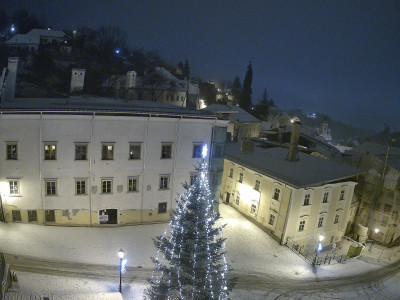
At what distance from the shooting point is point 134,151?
24.0 meters

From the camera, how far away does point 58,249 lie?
20.4 meters

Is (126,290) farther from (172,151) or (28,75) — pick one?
(28,75)

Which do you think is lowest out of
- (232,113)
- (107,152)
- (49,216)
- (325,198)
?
(49,216)

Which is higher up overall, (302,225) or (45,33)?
(45,33)

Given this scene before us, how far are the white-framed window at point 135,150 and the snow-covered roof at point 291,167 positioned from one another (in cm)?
1199

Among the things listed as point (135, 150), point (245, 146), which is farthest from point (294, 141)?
point (135, 150)

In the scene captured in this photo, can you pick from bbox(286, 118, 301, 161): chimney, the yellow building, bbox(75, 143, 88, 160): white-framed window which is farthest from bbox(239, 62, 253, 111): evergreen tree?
bbox(75, 143, 88, 160): white-framed window

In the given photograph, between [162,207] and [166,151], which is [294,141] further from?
[162,207]

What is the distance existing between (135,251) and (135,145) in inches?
320

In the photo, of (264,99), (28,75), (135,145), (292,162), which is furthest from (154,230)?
(264,99)

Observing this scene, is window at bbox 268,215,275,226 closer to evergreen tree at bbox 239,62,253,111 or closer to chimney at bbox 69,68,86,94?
chimney at bbox 69,68,86,94

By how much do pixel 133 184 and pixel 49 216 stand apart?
270 inches

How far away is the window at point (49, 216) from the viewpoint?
23.1 m

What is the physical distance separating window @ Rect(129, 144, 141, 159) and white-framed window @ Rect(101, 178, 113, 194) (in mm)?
2570
